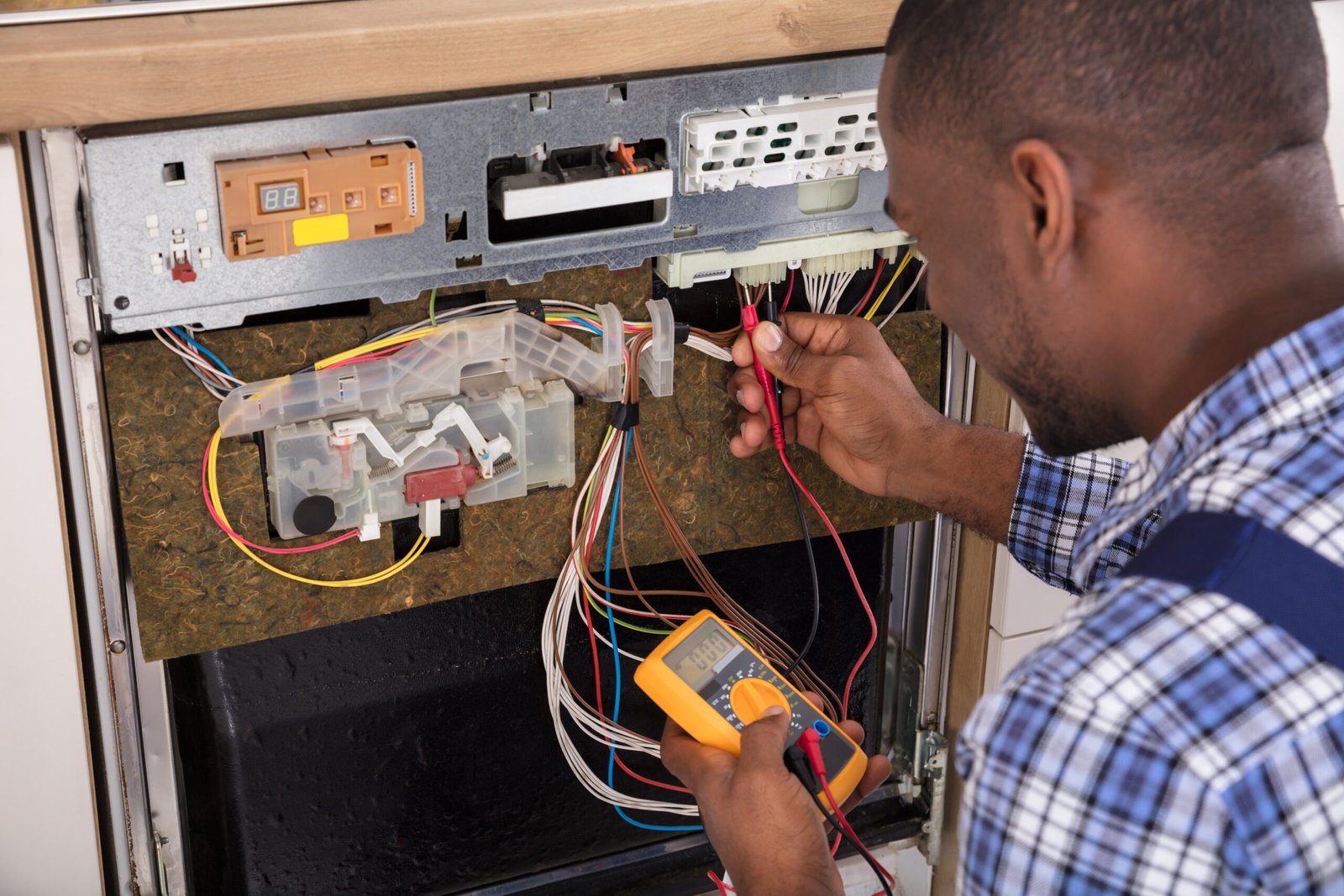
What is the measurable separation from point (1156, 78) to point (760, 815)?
25.2 inches

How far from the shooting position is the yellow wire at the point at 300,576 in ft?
3.55

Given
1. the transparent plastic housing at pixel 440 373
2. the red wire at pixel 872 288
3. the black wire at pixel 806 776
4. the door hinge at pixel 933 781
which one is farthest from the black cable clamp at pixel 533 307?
the door hinge at pixel 933 781

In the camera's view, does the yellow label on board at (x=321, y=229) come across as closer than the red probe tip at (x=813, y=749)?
Yes

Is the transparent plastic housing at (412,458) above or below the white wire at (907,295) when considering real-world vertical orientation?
below

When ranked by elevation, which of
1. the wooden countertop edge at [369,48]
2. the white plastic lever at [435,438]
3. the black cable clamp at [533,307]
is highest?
the wooden countertop edge at [369,48]

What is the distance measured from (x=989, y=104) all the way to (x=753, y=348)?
1.49 ft

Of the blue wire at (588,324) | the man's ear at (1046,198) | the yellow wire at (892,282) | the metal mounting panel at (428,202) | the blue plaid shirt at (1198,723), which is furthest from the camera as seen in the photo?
the yellow wire at (892,282)

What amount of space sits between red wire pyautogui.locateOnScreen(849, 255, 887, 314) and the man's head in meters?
0.41

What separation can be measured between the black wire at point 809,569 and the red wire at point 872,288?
0.17m

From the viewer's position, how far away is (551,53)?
958 mm

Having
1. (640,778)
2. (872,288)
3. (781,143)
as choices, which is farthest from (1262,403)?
(640,778)

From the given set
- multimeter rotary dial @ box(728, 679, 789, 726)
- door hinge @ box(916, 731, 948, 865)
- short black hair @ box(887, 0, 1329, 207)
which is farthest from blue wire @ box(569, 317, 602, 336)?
door hinge @ box(916, 731, 948, 865)

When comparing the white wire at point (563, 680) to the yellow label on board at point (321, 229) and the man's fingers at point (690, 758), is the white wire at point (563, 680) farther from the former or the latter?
the yellow label on board at point (321, 229)

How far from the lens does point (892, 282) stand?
1.29 metres
